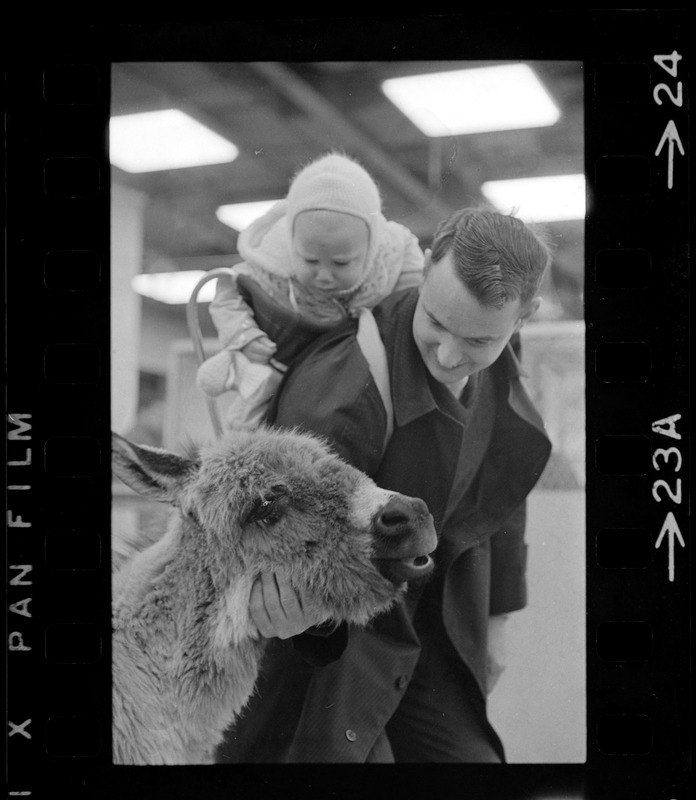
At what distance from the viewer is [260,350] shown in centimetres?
135

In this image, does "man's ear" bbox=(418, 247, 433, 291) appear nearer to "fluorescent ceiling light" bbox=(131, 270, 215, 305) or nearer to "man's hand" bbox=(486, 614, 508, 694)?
"fluorescent ceiling light" bbox=(131, 270, 215, 305)

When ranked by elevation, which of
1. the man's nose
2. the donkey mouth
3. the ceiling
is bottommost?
the donkey mouth

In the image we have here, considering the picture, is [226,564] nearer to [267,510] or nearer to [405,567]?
[267,510]

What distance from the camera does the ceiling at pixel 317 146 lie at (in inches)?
53.1

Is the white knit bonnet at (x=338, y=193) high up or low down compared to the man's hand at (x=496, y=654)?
up

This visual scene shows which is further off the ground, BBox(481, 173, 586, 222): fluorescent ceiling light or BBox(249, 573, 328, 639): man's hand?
BBox(481, 173, 586, 222): fluorescent ceiling light

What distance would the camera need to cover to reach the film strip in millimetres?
1361

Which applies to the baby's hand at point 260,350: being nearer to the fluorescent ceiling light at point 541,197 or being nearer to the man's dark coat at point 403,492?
the man's dark coat at point 403,492

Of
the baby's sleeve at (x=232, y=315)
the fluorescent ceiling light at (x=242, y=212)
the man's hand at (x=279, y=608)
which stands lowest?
the man's hand at (x=279, y=608)
